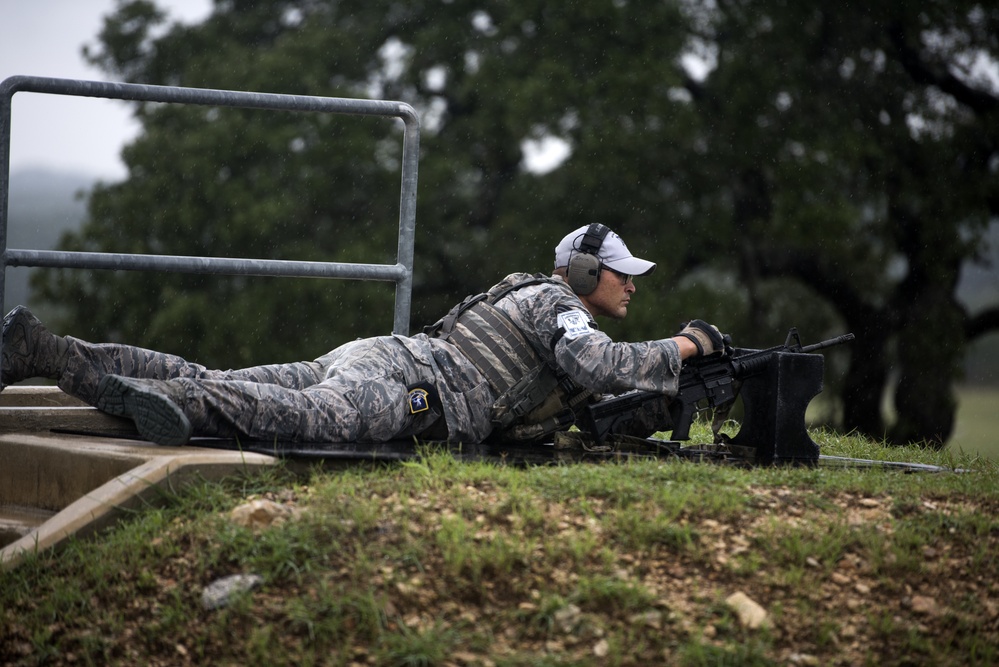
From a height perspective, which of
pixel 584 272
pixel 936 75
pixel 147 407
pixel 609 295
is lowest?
pixel 147 407

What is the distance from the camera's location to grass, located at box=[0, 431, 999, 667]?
11.3 feet

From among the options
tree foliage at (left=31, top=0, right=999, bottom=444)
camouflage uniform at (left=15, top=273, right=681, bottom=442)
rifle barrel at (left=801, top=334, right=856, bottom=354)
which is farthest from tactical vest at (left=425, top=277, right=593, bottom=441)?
tree foliage at (left=31, top=0, right=999, bottom=444)

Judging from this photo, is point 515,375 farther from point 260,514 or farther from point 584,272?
point 260,514

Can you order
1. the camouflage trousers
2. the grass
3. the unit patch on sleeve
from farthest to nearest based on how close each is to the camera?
the unit patch on sleeve → the camouflage trousers → the grass

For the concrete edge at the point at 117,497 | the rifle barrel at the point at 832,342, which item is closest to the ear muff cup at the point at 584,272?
the rifle barrel at the point at 832,342

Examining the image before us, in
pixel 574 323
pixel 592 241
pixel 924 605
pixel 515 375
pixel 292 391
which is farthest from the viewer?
pixel 592 241

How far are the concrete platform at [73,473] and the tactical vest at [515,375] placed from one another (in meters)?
1.22

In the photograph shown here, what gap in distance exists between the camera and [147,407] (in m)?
4.60

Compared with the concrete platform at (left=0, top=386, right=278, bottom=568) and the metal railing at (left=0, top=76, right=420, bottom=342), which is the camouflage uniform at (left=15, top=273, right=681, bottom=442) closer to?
the concrete platform at (left=0, top=386, right=278, bottom=568)

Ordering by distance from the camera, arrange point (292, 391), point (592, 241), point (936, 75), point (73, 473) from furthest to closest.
Answer: point (936, 75) → point (592, 241) → point (292, 391) → point (73, 473)

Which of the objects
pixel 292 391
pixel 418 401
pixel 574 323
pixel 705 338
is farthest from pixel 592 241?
pixel 292 391

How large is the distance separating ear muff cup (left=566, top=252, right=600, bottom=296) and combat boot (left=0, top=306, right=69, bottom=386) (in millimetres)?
2301

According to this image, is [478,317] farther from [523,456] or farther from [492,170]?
[492,170]

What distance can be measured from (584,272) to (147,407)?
2072 millimetres
